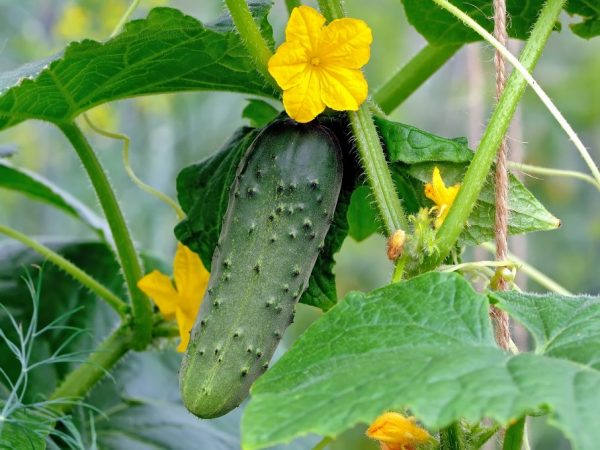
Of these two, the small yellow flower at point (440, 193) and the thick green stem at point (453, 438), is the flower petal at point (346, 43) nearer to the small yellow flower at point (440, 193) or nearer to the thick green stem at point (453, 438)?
the small yellow flower at point (440, 193)

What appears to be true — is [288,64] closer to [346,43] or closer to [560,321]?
[346,43]

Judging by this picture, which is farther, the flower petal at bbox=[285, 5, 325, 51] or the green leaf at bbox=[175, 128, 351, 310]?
the green leaf at bbox=[175, 128, 351, 310]

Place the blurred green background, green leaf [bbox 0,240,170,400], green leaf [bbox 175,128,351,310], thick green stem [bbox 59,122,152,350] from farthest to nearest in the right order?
the blurred green background < green leaf [bbox 0,240,170,400] < thick green stem [bbox 59,122,152,350] < green leaf [bbox 175,128,351,310]

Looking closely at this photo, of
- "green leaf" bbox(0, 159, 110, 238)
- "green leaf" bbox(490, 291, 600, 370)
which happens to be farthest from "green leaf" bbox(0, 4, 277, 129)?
"green leaf" bbox(490, 291, 600, 370)

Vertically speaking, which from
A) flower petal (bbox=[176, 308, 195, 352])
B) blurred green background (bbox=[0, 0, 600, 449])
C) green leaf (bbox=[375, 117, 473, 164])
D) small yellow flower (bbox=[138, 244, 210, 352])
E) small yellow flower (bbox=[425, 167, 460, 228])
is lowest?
blurred green background (bbox=[0, 0, 600, 449])

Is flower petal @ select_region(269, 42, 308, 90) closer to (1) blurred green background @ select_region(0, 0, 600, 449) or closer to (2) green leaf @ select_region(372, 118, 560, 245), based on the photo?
(2) green leaf @ select_region(372, 118, 560, 245)

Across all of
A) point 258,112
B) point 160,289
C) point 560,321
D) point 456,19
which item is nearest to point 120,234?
point 160,289

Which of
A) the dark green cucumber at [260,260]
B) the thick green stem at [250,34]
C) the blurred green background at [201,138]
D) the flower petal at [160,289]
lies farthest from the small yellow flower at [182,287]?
the blurred green background at [201,138]
